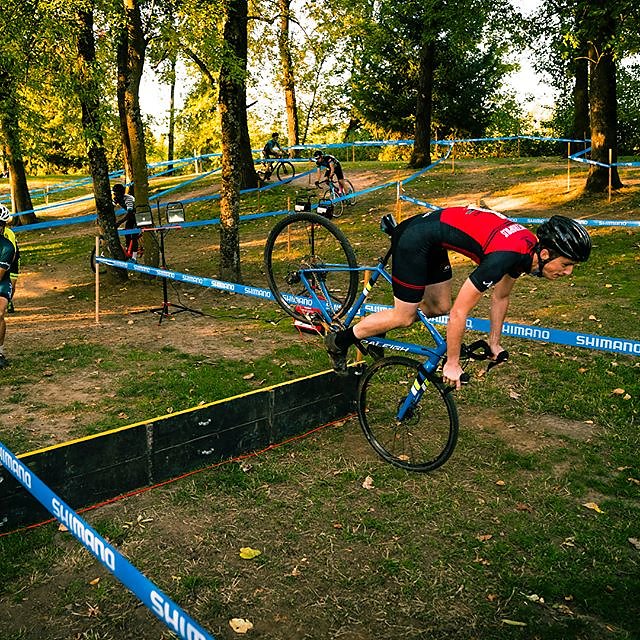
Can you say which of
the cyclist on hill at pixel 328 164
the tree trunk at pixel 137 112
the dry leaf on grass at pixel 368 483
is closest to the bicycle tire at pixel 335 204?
the cyclist on hill at pixel 328 164

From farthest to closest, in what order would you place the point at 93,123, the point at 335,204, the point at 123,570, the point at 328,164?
1. the point at 335,204
2. the point at 328,164
3. the point at 93,123
4. the point at 123,570

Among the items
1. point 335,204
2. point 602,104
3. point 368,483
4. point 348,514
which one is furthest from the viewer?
point 335,204

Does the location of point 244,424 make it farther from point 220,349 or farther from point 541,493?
point 220,349

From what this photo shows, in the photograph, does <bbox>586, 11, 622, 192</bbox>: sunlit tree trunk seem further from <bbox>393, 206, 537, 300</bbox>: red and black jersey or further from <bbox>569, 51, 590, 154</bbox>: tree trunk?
<bbox>393, 206, 537, 300</bbox>: red and black jersey

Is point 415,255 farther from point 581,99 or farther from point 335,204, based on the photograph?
point 581,99

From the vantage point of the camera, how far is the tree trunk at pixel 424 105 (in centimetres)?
2402

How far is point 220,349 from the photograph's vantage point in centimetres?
917

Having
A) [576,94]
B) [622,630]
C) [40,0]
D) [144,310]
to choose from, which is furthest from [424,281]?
[576,94]

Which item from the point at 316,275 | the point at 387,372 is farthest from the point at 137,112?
the point at 387,372

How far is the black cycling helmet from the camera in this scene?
14.8 ft

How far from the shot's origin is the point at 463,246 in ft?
16.1

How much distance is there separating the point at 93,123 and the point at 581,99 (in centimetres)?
1896

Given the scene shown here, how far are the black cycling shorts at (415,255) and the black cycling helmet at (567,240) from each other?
851 mm

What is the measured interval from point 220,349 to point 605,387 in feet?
16.9
